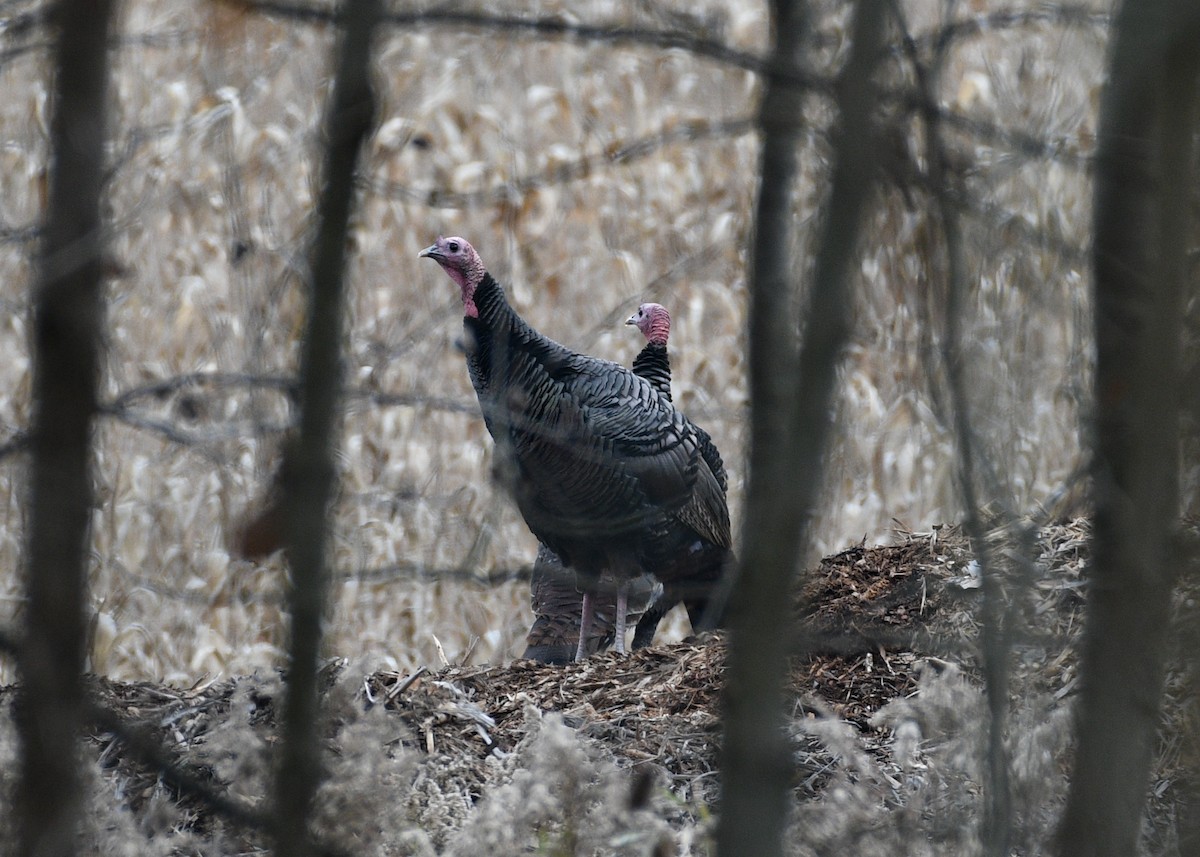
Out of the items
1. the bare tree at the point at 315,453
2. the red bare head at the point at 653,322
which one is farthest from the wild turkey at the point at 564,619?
the bare tree at the point at 315,453

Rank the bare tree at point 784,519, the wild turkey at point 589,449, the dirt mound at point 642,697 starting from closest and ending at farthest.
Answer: the bare tree at point 784,519
the dirt mound at point 642,697
the wild turkey at point 589,449

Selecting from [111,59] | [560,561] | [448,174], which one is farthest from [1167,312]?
[448,174]

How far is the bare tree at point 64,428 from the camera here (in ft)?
5.53

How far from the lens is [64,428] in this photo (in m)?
1.71

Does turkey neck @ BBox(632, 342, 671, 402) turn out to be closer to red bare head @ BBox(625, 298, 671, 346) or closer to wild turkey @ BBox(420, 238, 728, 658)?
red bare head @ BBox(625, 298, 671, 346)

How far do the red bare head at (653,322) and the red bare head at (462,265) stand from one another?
2.57 feet

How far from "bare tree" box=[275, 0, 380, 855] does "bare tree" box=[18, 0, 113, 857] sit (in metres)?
0.34

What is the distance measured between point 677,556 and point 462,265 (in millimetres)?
1454

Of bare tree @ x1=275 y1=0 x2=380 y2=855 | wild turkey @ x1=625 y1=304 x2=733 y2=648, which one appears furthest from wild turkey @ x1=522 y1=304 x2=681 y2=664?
bare tree @ x1=275 y1=0 x2=380 y2=855

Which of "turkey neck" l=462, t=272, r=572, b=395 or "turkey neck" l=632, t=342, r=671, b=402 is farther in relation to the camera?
"turkey neck" l=632, t=342, r=671, b=402

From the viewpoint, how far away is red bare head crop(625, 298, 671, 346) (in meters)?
5.68

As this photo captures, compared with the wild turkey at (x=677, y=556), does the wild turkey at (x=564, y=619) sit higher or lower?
lower

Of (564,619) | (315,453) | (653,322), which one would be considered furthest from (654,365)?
(315,453)

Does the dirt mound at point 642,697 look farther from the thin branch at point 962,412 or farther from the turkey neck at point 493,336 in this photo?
the turkey neck at point 493,336
